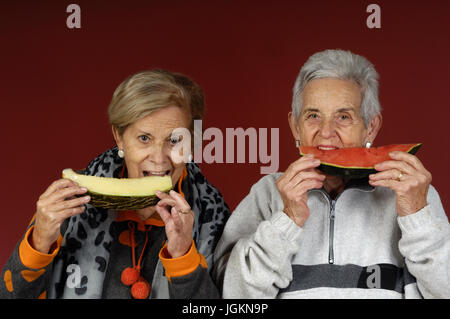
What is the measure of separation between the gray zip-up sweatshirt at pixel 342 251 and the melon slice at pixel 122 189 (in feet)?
1.38

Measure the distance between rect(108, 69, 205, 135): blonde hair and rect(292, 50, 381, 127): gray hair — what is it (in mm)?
601

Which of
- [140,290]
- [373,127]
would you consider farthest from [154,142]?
[373,127]

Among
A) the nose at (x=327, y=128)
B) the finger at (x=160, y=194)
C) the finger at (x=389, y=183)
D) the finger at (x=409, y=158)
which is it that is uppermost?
the nose at (x=327, y=128)

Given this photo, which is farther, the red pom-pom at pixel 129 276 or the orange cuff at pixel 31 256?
the red pom-pom at pixel 129 276

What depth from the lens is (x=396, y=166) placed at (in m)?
2.68

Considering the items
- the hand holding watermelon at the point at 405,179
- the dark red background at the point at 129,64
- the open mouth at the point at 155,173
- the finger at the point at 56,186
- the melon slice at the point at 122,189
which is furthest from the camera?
the dark red background at the point at 129,64

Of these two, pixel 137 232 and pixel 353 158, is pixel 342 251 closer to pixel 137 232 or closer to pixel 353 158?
pixel 353 158

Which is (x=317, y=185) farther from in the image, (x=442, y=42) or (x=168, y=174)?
(x=442, y=42)

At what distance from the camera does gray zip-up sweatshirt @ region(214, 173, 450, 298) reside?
265 cm

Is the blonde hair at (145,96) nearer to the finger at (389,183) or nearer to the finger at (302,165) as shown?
the finger at (302,165)

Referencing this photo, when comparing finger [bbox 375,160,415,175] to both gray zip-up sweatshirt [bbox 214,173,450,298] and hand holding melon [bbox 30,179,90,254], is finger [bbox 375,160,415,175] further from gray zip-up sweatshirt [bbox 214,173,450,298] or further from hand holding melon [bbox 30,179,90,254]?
hand holding melon [bbox 30,179,90,254]

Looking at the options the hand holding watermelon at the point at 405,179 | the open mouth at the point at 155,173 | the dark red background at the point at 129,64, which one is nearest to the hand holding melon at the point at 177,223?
the open mouth at the point at 155,173

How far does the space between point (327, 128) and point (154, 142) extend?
0.82 metres

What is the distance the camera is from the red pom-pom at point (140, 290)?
2957 mm
